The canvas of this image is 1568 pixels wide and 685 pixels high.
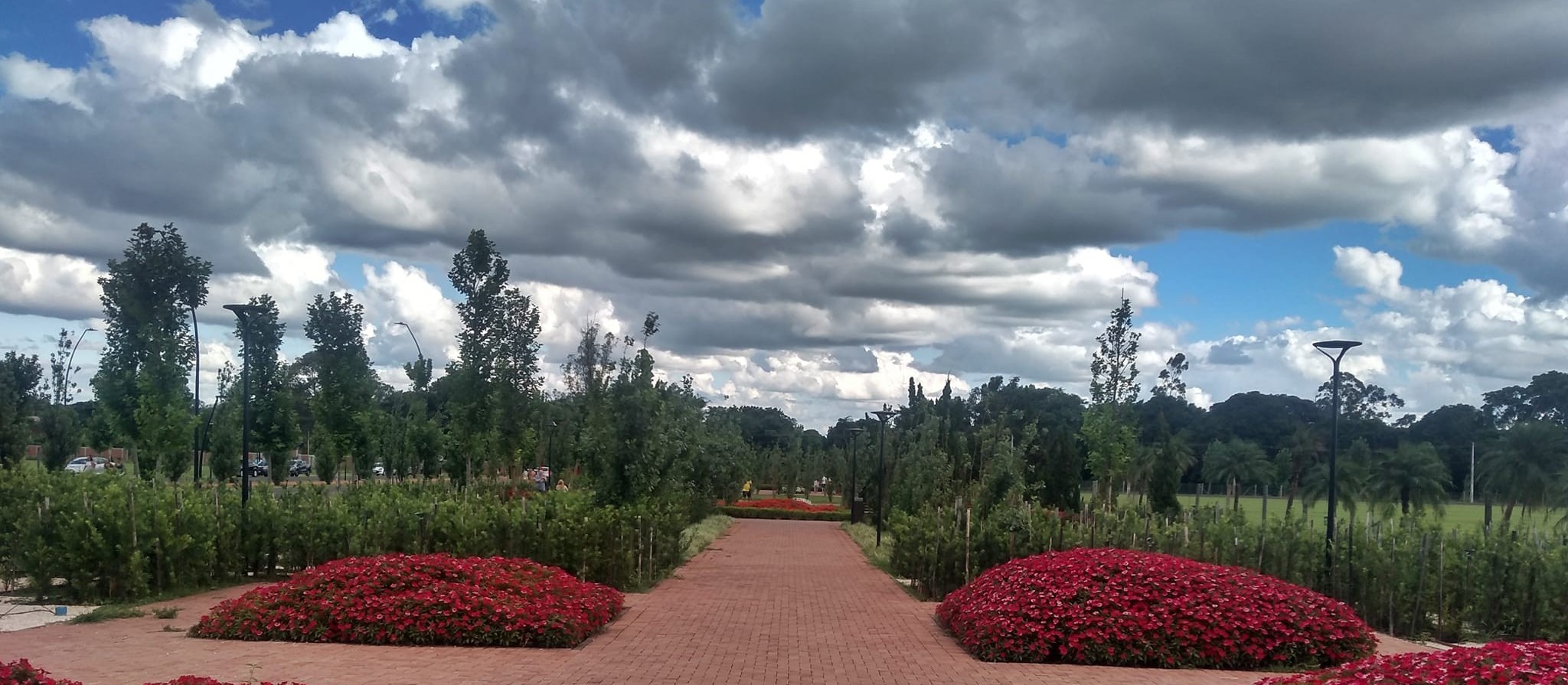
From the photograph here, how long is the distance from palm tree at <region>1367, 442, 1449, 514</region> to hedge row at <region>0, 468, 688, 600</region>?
107 ft

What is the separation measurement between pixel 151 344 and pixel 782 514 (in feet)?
74.7

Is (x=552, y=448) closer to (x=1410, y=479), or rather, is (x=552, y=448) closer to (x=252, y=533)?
(x=252, y=533)

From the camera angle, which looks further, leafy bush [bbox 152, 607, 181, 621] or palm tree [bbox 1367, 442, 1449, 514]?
palm tree [bbox 1367, 442, 1449, 514]

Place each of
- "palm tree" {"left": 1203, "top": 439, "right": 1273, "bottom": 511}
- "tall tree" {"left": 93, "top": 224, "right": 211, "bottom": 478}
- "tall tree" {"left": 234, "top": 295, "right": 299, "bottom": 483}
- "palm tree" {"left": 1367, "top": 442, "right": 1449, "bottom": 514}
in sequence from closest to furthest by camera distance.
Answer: "tall tree" {"left": 93, "top": 224, "right": 211, "bottom": 478}
"tall tree" {"left": 234, "top": 295, "right": 299, "bottom": 483}
"palm tree" {"left": 1367, "top": 442, "right": 1449, "bottom": 514}
"palm tree" {"left": 1203, "top": 439, "right": 1273, "bottom": 511}

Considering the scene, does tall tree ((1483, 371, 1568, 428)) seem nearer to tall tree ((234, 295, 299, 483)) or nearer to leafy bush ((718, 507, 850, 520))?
leafy bush ((718, 507, 850, 520))

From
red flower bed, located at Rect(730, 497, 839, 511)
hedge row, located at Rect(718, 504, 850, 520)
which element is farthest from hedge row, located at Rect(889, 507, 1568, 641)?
red flower bed, located at Rect(730, 497, 839, 511)

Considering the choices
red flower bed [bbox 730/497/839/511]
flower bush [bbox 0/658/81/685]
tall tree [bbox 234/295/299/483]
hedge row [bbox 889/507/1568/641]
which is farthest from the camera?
red flower bed [bbox 730/497/839/511]

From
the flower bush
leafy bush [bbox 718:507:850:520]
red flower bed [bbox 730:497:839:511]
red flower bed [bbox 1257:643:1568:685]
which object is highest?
red flower bed [bbox 1257:643:1568:685]

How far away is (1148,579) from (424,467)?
78.3 feet

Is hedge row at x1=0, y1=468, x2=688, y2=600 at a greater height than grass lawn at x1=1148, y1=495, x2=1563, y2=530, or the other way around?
hedge row at x1=0, y1=468, x2=688, y2=600

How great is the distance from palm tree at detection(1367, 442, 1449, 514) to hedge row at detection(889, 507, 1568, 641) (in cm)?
2629

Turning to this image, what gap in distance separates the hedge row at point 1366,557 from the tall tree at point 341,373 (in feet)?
55.8

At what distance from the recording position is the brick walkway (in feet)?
31.1

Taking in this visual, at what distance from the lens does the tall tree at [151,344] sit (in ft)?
83.6
